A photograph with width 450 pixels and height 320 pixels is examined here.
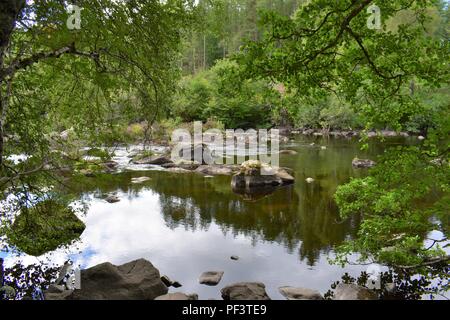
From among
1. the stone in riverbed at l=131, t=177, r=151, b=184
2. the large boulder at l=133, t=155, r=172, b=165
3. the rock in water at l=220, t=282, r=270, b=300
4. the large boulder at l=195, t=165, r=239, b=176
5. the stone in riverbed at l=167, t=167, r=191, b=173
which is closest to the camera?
the rock in water at l=220, t=282, r=270, b=300

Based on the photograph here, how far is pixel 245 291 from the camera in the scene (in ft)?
26.9

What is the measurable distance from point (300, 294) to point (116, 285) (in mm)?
4091

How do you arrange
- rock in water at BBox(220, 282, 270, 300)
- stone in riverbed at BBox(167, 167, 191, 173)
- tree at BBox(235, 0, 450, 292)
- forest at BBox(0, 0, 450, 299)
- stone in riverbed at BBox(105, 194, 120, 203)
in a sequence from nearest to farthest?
tree at BBox(235, 0, 450, 292)
forest at BBox(0, 0, 450, 299)
rock in water at BBox(220, 282, 270, 300)
stone in riverbed at BBox(105, 194, 120, 203)
stone in riverbed at BBox(167, 167, 191, 173)

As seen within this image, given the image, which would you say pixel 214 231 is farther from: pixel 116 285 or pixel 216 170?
A: pixel 216 170

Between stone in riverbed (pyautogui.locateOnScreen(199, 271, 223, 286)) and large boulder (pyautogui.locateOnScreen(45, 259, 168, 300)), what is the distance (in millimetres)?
1173

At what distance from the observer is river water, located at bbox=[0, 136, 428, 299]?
979 centimetres

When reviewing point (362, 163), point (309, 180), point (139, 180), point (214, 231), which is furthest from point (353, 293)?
point (362, 163)

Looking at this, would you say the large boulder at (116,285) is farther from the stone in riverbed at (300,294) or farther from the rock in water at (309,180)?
the rock in water at (309,180)

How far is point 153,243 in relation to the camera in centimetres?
1193

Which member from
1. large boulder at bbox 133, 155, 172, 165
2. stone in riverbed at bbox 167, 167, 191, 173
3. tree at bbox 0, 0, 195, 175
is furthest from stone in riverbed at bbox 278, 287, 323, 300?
large boulder at bbox 133, 155, 172, 165

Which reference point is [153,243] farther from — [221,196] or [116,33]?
[116,33]

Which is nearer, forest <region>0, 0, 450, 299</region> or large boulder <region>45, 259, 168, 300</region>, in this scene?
forest <region>0, 0, 450, 299</region>

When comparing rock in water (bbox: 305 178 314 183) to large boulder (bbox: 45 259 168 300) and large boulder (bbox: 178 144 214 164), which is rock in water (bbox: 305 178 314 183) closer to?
Result: large boulder (bbox: 178 144 214 164)

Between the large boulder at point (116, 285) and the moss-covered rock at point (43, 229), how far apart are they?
139 centimetres
